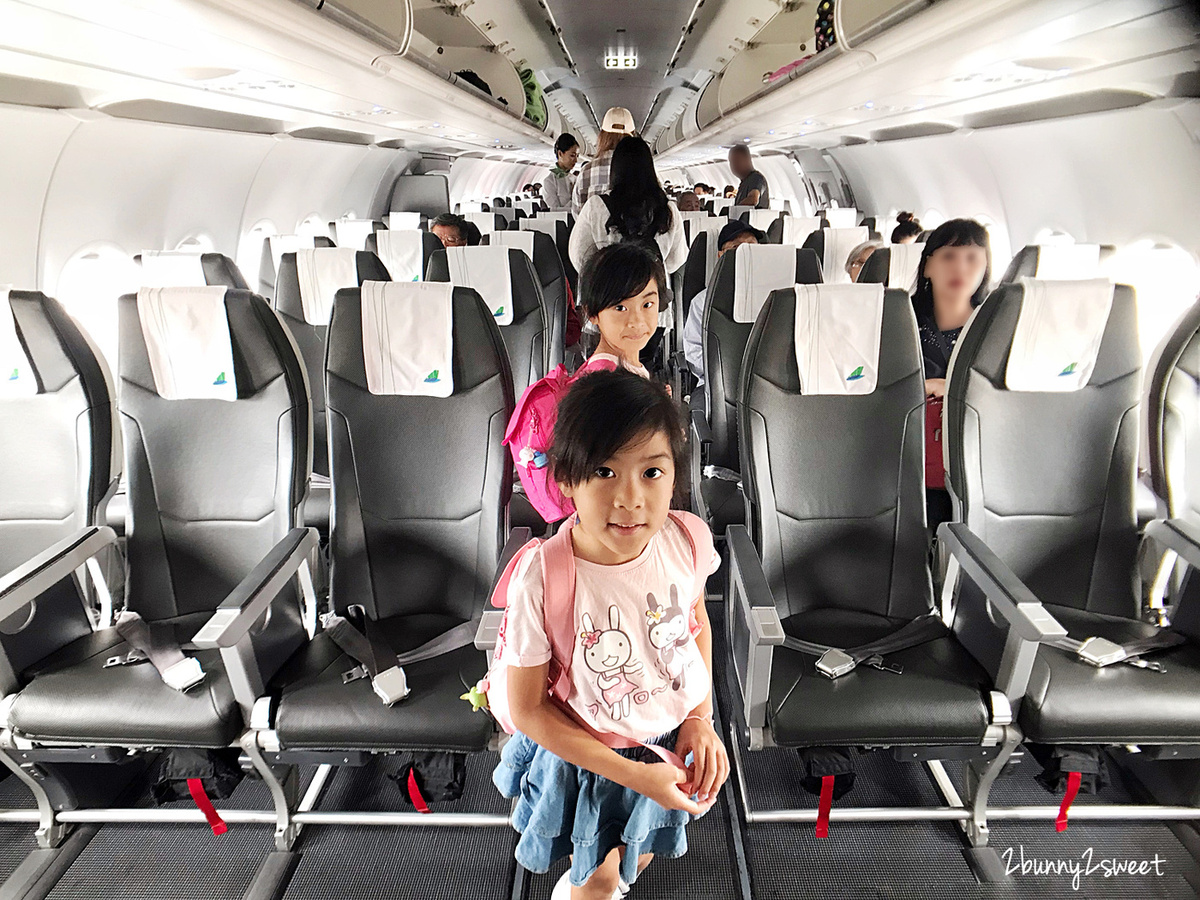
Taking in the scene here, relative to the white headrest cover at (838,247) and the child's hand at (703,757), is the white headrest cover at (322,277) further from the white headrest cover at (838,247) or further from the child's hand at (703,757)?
the white headrest cover at (838,247)

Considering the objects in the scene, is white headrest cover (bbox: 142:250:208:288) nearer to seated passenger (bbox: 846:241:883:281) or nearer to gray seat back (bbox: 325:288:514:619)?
gray seat back (bbox: 325:288:514:619)

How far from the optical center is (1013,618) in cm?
171

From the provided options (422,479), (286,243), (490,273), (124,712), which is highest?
(286,243)

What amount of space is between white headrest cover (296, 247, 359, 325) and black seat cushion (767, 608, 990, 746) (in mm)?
2811

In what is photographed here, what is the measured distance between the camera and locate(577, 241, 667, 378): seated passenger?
2.05m

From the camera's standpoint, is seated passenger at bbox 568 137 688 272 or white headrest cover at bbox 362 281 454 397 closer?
white headrest cover at bbox 362 281 454 397

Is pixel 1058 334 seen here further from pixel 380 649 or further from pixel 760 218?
pixel 760 218

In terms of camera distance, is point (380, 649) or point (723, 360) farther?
point (723, 360)

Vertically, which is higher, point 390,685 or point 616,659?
point 616,659

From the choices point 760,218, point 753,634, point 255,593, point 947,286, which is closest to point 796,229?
point 760,218

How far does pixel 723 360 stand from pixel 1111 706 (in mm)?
2041

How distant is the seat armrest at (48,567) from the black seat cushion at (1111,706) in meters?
2.53

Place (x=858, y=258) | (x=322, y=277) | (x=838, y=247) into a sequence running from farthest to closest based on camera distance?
(x=838, y=247), (x=858, y=258), (x=322, y=277)

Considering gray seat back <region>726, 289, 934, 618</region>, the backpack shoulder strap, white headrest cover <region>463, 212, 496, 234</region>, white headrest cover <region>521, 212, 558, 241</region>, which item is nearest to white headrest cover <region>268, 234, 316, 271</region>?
white headrest cover <region>521, 212, 558, 241</region>
